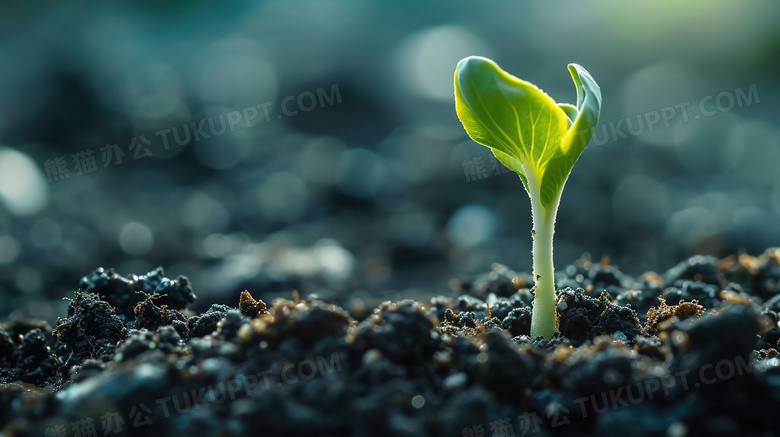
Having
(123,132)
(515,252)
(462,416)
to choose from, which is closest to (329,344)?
(462,416)

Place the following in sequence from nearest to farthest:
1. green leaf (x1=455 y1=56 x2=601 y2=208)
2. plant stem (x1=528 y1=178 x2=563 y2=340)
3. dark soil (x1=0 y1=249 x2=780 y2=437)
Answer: dark soil (x1=0 y1=249 x2=780 y2=437)
green leaf (x1=455 y1=56 x2=601 y2=208)
plant stem (x1=528 y1=178 x2=563 y2=340)

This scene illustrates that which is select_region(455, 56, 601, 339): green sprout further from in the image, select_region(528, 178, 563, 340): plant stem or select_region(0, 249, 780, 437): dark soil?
select_region(0, 249, 780, 437): dark soil

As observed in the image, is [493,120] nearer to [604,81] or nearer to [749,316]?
[749,316]

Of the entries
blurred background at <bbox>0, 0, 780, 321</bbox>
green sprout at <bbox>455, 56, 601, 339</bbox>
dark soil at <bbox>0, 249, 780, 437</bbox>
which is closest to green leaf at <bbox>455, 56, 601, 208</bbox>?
green sprout at <bbox>455, 56, 601, 339</bbox>

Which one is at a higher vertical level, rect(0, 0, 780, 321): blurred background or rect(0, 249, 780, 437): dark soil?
rect(0, 0, 780, 321): blurred background

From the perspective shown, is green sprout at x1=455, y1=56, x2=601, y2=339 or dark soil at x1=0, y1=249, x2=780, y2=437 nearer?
dark soil at x1=0, y1=249, x2=780, y2=437

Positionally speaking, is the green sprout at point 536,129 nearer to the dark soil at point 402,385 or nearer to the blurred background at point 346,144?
the dark soil at point 402,385
